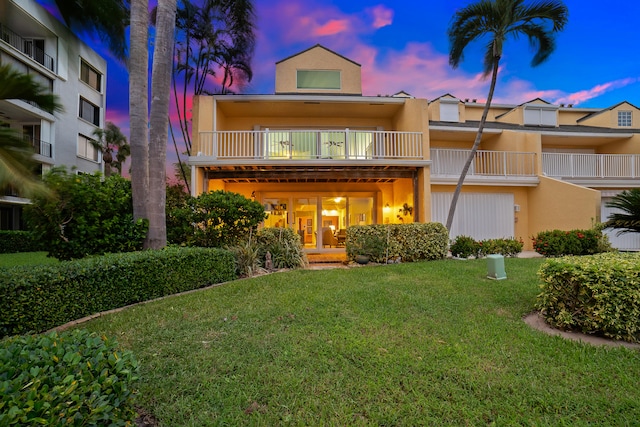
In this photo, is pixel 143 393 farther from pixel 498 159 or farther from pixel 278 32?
pixel 278 32

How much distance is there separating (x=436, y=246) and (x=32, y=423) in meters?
9.62

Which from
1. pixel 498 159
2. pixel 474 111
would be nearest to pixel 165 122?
pixel 498 159

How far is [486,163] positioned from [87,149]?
1104 inches

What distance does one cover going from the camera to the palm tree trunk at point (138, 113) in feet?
22.6

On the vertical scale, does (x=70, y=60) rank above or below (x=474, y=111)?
below

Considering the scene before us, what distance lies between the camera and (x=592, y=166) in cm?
1453

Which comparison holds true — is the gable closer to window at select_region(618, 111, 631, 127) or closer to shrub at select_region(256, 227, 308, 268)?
shrub at select_region(256, 227, 308, 268)

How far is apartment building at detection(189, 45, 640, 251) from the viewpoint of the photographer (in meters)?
11.4

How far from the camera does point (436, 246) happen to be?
31.3 feet

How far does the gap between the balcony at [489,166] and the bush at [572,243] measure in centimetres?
379

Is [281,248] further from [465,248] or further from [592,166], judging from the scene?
[592,166]

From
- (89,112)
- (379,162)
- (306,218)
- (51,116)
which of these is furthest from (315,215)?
(89,112)

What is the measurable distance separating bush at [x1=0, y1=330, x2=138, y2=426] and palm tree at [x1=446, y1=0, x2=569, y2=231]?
12.4 m

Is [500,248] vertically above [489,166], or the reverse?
[489,166]
